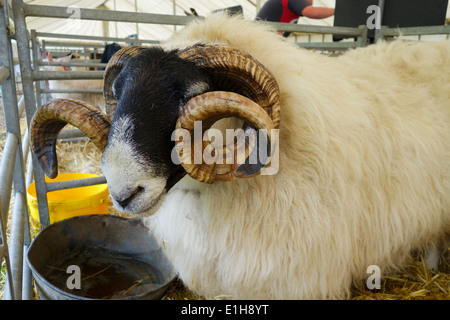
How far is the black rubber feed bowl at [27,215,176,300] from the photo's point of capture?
2031 millimetres

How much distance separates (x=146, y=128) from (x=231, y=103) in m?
0.28

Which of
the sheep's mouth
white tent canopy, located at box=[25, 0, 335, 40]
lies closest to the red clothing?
white tent canopy, located at box=[25, 0, 335, 40]

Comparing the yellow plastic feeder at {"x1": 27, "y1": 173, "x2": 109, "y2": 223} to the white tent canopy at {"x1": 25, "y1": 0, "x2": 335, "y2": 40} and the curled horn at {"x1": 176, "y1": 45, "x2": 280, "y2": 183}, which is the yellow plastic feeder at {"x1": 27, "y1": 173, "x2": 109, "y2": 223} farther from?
the curled horn at {"x1": 176, "y1": 45, "x2": 280, "y2": 183}

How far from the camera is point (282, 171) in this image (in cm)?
139

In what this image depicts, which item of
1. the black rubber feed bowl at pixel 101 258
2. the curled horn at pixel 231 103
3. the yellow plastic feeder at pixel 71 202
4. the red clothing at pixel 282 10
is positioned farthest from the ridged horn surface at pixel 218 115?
the red clothing at pixel 282 10

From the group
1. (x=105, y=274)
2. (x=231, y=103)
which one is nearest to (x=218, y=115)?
(x=231, y=103)

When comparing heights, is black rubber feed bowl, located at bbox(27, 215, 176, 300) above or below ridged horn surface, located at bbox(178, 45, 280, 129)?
below

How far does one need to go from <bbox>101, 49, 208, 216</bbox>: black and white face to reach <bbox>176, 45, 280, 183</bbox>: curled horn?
7cm
